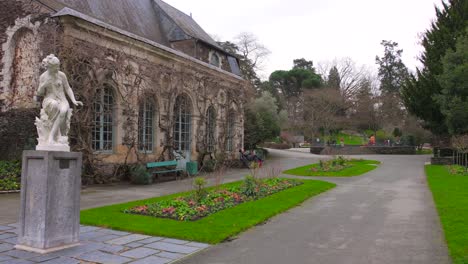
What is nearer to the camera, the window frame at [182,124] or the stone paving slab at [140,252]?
the stone paving slab at [140,252]

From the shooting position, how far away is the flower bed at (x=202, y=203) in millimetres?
8641

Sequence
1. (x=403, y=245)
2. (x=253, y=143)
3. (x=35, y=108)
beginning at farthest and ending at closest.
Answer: (x=253, y=143), (x=35, y=108), (x=403, y=245)

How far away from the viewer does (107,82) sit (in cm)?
1596

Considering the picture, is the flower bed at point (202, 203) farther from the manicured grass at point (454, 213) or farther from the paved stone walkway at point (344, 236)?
the manicured grass at point (454, 213)

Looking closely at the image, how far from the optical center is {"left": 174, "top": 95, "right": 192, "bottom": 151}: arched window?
68.7 feet

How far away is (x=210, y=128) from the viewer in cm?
2419

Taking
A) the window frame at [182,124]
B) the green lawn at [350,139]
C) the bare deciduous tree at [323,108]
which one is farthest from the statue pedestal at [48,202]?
the green lawn at [350,139]

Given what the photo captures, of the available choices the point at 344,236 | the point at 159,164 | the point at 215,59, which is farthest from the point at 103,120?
the point at 344,236

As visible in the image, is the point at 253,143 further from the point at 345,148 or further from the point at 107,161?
the point at 107,161

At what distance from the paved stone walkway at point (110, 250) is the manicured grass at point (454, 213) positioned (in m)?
3.93

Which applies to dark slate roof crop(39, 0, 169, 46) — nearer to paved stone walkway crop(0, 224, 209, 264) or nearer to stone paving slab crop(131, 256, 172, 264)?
paved stone walkway crop(0, 224, 209, 264)

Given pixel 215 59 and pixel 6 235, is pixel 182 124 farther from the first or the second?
pixel 6 235

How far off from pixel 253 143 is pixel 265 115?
2828mm

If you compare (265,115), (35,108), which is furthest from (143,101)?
(265,115)
